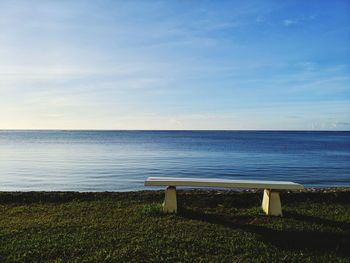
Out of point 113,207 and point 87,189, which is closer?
point 113,207

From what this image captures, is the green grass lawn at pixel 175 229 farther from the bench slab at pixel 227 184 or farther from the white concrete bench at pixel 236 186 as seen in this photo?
the bench slab at pixel 227 184

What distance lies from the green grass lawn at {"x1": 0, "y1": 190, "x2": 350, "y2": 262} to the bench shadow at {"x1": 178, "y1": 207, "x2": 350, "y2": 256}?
0.05 ft

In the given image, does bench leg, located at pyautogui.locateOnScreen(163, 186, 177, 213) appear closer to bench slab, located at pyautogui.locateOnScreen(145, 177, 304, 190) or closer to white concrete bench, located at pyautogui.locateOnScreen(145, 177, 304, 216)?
white concrete bench, located at pyautogui.locateOnScreen(145, 177, 304, 216)

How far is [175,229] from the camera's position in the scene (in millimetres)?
6066

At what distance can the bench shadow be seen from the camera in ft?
17.1

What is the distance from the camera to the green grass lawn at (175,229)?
4828 millimetres

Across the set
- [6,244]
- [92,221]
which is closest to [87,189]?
[92,221]

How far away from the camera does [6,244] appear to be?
17.0ft

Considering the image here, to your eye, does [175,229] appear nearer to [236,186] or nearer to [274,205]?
[236,186]

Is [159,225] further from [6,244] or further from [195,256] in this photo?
[6,244]

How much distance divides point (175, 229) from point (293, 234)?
2.17 m

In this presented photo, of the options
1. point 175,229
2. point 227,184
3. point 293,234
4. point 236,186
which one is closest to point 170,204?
point 175,229

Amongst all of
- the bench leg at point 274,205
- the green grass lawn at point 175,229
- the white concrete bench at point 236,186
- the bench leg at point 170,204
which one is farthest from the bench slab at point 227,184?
the green grass lawn at point 175,229

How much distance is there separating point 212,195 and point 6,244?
18.0ft
